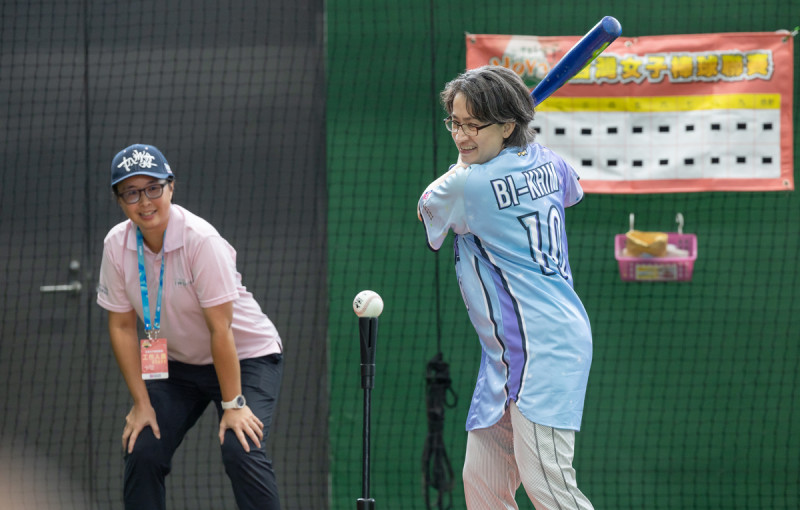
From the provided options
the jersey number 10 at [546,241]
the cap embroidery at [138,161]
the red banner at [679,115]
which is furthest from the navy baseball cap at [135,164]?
the red banner at [679,115]

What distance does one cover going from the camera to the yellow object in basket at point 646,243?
436 cm

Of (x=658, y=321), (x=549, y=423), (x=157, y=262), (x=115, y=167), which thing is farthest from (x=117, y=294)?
(x=658, y=321)

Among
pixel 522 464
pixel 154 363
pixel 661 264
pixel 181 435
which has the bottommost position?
pixel 181 435

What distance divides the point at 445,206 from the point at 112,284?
3.94 ft

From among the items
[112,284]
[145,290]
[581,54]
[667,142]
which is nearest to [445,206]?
[581,54]

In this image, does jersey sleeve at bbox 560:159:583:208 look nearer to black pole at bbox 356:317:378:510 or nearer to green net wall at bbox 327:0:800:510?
black pole at bbox 356:317:378:510

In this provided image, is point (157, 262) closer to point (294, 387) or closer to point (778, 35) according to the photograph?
point (294, 387)

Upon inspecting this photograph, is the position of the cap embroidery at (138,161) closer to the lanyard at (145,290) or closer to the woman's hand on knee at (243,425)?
the lanyard at (145,290)

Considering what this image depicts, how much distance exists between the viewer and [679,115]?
14.6ft

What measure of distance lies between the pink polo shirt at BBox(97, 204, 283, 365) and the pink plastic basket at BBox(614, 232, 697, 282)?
6.56 feet

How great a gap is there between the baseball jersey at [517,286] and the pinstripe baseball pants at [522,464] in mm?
39

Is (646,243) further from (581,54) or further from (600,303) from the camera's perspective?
(581,54)

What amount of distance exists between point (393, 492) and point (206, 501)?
91cm

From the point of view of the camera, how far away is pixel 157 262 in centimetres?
300
